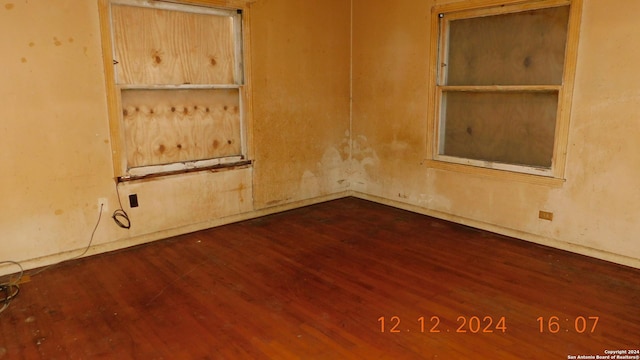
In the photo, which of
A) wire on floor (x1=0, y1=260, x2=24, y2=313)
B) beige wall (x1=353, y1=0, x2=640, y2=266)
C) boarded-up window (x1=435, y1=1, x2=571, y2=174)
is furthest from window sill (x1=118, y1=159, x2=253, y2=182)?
boarded-up window (x1=435, y1=1, x2=571, y2=174)

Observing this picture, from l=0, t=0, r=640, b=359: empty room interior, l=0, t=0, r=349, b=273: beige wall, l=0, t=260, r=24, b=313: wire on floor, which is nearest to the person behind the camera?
l=0, t=0, r=640, b=359: empty room interior

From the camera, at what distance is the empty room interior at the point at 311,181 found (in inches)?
101

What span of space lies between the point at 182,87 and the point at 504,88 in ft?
9.19

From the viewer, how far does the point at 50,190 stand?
336 centimetres

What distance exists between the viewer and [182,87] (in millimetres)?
3912

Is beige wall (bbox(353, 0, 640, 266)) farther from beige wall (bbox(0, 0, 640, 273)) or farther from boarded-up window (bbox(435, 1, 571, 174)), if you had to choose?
boarded-up window (bbox(435, 1, 571, 174))

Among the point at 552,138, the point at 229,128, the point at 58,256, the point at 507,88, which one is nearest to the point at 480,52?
the point at 507,88

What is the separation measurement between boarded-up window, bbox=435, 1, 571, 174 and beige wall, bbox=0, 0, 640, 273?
20 cm

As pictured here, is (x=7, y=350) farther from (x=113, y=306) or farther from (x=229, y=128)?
(x=229, y=128)

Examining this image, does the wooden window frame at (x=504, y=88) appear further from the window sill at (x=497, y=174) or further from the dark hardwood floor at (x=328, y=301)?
the dark hardwood floor at (x=328, y=301)

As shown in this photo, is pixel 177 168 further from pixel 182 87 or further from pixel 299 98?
Result: pixel 299 98

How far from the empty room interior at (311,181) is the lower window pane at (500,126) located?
0.06 feet

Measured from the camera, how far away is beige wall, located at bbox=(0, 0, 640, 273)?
3.20 meters

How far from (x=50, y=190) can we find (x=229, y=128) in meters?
1.61
